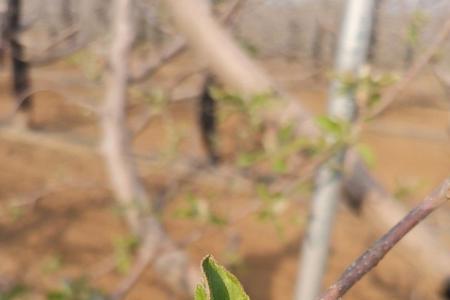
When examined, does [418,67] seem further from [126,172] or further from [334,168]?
[126,172]

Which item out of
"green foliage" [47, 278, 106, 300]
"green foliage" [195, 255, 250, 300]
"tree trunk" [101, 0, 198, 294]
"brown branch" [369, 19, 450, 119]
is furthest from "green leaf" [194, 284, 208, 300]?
"tree trunk" [101, 0, 198, 294]

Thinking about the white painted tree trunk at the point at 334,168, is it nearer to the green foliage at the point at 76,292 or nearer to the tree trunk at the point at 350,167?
the tree trunk at the point at 350,167

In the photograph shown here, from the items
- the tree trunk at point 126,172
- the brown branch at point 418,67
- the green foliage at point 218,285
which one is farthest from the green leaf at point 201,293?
the tree trunk at point 126,172

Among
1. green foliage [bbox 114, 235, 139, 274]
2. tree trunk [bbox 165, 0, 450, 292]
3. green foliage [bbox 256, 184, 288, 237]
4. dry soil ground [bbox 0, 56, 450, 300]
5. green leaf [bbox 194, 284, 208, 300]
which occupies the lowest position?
dry soil ground [bbox 0, 56, 450, 300]

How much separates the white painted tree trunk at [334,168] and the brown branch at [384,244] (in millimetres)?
675

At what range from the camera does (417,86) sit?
438 centimetres

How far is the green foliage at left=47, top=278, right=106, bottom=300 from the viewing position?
109 cm

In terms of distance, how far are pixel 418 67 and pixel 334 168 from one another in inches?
8.4

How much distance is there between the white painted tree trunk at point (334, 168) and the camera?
0.88 m

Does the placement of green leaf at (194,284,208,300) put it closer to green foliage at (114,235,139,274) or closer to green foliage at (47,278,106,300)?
green foliage at (47,278,106,300)

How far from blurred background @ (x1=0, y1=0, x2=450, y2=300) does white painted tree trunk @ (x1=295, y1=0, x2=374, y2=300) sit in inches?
1.1

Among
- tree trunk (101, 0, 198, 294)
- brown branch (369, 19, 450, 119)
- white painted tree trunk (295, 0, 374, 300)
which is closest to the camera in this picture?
brown branch (369, 19, 450, 119)

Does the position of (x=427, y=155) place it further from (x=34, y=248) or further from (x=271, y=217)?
(x=271, y=217)

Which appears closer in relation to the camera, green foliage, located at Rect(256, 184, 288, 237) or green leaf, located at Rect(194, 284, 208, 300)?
green leaf, located at Rect(194, 284, 208, 300)
